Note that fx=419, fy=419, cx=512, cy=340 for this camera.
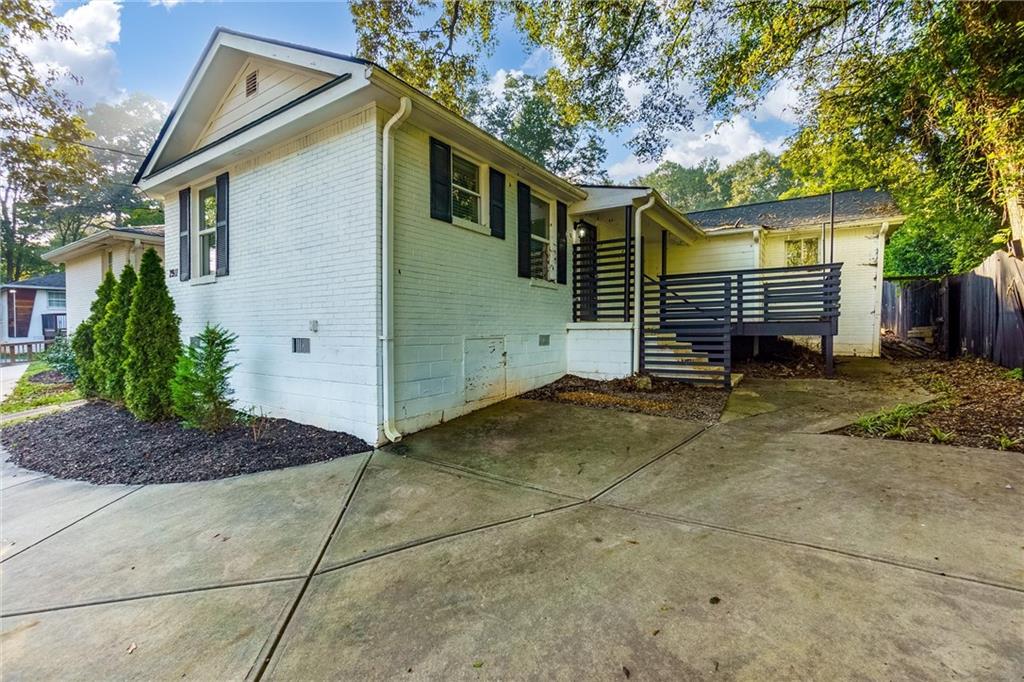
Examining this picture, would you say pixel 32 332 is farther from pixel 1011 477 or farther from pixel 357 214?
pixel 1011 477

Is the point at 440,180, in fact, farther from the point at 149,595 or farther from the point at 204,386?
the point at 149,595

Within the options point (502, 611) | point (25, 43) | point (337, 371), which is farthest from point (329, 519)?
point (25, 43)

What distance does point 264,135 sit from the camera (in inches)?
207

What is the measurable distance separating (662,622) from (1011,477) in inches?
133

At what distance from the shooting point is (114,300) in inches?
263

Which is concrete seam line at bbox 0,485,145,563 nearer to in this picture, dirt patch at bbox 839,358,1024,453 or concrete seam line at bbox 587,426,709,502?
concrete seam line at bbox 587,426,709,502

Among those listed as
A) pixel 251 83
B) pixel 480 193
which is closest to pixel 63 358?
pixel 251 83

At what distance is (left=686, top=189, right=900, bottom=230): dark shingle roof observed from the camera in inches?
421

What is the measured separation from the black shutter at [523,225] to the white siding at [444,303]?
4.7 inches

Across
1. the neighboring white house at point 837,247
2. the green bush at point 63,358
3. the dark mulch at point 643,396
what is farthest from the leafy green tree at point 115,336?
the neighboring white house at point 837,247

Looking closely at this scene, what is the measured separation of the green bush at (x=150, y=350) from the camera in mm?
5840

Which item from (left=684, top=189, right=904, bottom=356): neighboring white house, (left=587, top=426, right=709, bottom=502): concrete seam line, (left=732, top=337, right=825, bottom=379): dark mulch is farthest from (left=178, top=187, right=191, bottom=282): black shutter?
(left=684, top=189, right=904, bottom=356): neighboring white house

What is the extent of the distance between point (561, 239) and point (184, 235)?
6.52 metres

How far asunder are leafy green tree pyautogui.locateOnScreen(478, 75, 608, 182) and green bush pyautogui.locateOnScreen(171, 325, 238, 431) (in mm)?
16992
